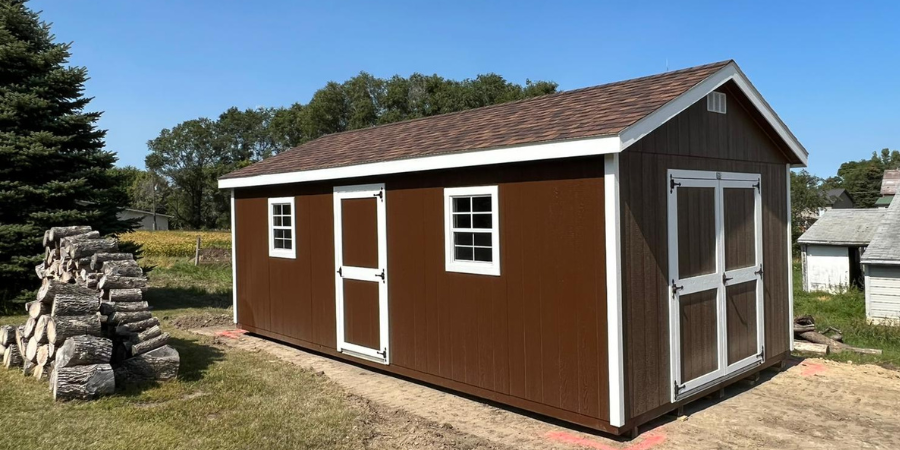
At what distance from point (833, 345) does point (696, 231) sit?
4.35 m

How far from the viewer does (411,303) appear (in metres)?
6.73

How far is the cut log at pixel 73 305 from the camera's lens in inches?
241

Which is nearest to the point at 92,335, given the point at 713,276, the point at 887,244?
the point at 713,276

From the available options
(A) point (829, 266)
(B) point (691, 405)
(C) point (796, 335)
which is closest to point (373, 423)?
(B) point (691, 405)

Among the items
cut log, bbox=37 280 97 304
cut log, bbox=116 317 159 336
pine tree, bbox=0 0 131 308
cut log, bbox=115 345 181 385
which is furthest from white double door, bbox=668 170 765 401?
pine tree, bbox=0 0 131 308

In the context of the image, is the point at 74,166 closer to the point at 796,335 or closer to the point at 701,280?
the point at 701,280

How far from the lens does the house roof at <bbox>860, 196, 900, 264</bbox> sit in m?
15.2

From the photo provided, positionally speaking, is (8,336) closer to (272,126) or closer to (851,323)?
(851,323)

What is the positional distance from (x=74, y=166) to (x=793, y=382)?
495 inches

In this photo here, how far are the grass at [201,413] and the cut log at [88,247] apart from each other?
1731 mm

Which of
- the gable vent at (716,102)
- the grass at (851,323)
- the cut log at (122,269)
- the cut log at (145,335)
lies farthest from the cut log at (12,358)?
the grass at (851,323)

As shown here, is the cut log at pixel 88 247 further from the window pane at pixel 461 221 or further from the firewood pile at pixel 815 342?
the firewood pile at pixel 815 342

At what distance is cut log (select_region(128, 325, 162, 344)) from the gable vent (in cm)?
634

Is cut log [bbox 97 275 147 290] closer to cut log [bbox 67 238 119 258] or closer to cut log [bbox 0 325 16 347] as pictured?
cut log [bbox 67 238 119 258]
